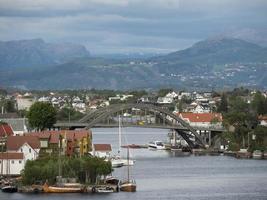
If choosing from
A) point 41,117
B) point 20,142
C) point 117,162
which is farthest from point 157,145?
point 20,142

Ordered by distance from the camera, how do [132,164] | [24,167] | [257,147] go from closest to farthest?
[24,167]
[132,164]
[257,147]

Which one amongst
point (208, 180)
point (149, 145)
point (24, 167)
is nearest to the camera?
point (24, 167)

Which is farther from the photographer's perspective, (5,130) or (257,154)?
(257,154)

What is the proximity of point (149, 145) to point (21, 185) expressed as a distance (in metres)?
60.5

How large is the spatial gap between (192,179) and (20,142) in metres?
12.7

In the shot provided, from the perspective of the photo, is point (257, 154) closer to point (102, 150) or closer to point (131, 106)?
point (102, 150)

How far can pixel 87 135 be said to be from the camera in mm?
91625

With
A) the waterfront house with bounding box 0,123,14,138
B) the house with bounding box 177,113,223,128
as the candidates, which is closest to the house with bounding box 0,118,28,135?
the waterfront house with bounding box 0,123,14,138

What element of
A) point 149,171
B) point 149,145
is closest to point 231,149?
point 149,145

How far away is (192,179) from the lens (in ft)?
271

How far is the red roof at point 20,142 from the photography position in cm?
8244

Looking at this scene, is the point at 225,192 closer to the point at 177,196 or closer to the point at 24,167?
the point at 177,196

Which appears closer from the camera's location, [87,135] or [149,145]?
[87,135]

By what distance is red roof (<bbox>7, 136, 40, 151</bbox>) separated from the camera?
8244 centimetres
